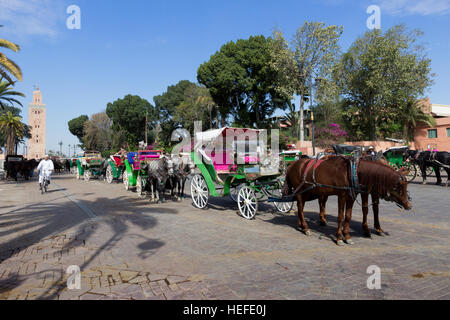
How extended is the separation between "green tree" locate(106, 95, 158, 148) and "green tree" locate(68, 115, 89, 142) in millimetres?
28427

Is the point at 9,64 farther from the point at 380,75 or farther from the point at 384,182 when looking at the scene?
the point at 380,75

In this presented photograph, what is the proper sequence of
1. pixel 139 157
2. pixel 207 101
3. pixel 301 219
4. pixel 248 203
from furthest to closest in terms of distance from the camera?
pixel 207 101
pixel 139 157
pixel 248 203
pixel 301 219

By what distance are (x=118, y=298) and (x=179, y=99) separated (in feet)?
178

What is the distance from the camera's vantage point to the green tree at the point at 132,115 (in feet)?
192

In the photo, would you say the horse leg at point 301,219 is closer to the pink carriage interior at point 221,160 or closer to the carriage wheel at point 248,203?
the carriage wheel at point 248,203

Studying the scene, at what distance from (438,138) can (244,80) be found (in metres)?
22.9

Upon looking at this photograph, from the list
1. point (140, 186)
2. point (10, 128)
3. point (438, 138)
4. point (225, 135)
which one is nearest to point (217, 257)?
point (225, 135)

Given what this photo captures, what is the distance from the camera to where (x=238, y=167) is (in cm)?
804

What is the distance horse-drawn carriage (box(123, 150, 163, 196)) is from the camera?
484 inches

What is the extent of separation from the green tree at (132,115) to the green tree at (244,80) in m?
24.3

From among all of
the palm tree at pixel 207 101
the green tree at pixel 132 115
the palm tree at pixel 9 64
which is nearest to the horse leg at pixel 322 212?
the palm tree at pixel 9 64
